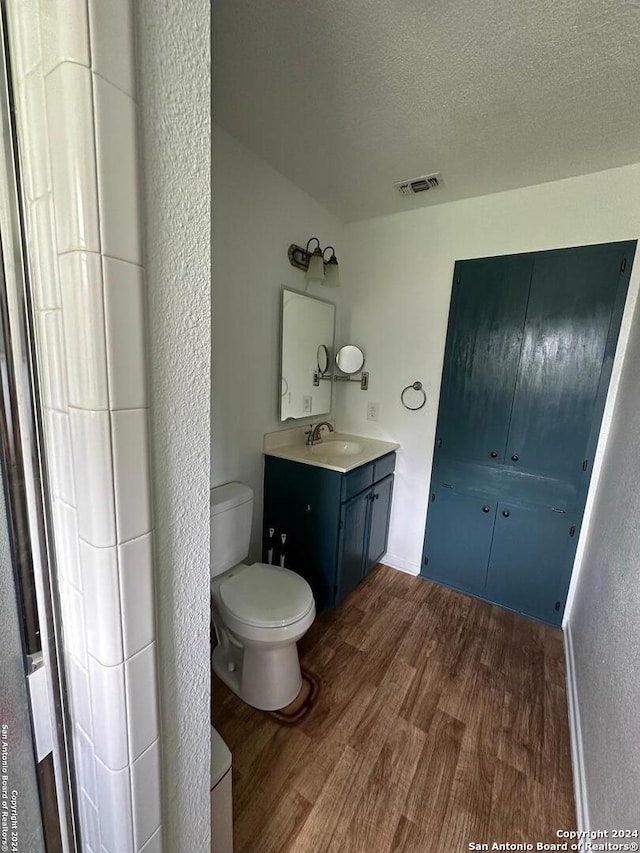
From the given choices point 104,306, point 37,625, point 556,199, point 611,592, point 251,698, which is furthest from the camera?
point 556,199

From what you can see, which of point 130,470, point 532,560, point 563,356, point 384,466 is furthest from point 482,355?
point 130,470

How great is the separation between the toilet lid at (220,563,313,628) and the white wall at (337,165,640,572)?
1.13 meters

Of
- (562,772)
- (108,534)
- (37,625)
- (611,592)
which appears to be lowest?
(562,772)

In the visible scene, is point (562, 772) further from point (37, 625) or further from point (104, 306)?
point (104, 306)

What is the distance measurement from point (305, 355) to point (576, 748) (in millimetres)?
2154

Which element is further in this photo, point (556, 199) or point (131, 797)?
point (556, 199)

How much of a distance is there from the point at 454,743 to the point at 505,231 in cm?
243

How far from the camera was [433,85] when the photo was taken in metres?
1.23

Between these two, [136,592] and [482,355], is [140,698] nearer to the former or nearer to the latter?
[136,592]

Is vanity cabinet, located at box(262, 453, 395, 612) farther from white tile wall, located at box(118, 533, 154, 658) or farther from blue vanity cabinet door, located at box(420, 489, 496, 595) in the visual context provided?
white tile wall, located at box(118, 533, 154, 658)

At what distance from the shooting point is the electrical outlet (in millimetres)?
2449

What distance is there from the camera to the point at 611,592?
126 cm

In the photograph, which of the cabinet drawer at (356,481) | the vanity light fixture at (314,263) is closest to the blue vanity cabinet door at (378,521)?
the cabinet drawer at (356,481)

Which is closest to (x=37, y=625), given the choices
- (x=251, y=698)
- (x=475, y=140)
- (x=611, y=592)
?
(x=251, y=698)
